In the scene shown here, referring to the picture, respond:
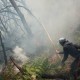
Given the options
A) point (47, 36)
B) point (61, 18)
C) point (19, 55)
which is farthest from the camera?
point (61, 18)

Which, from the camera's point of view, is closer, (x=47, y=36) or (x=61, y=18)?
(x=47, y=36)

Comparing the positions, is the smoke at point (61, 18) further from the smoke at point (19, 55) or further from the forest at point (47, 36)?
the smoke at point (19, 55)

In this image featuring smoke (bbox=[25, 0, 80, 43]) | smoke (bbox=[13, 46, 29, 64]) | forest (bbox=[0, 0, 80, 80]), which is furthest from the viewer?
smoke (bbox=[25, 0, 80, 43])

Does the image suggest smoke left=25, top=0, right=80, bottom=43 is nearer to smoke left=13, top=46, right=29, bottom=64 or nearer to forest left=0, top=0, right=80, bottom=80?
forest left=0, top=0, right=80, bottom=80

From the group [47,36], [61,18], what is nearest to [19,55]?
[47,36]

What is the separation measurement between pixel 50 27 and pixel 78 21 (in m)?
3.95

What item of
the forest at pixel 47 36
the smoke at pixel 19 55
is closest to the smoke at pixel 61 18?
the forest at pixel 47 36

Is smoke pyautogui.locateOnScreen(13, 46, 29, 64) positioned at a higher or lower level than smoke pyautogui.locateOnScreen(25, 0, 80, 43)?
lower

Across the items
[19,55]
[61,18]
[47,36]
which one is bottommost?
[19,55]

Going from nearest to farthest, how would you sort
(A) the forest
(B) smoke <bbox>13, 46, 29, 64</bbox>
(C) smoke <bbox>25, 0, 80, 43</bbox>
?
(A) the forest
(B) smoke <bbox>13, 46, 29, 64</bbox>
(C) smoke <bbox>25, 0, 80, 43</bbox>

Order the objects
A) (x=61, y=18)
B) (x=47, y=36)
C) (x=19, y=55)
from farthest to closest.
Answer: (x=61, y=18) → (x=47, y=36) → (x=19, y=55)

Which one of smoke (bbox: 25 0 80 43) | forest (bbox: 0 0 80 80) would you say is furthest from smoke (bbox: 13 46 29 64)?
smoke (bbox: 25 0 80 43)

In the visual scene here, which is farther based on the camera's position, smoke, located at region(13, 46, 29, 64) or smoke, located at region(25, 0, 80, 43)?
smoke, located at region(25, 0, 80, 43)

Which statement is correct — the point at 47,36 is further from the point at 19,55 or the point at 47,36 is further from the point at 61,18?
the point at 19,55
